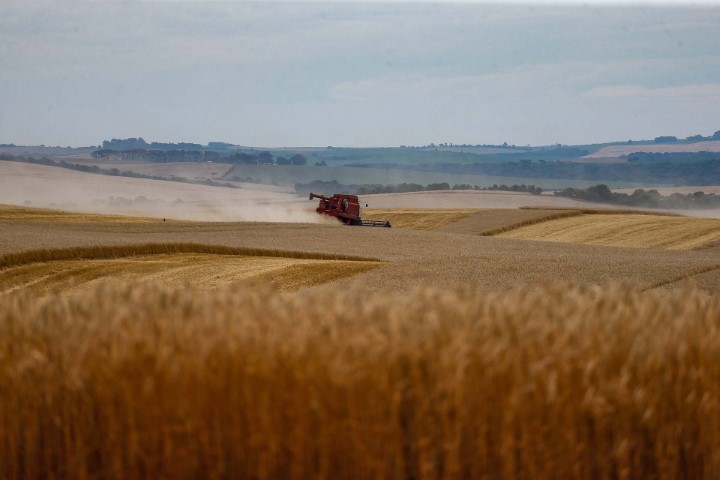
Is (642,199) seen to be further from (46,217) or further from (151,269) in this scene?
(151,269)

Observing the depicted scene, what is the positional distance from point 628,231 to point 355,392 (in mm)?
33173

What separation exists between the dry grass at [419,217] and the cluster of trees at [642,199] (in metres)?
34.1

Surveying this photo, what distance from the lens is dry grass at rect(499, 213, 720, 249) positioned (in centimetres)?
3253

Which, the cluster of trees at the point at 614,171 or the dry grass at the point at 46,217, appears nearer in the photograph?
the dry grass at the point at 46,217

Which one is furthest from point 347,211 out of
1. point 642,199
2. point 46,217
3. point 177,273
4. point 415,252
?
point 642,199

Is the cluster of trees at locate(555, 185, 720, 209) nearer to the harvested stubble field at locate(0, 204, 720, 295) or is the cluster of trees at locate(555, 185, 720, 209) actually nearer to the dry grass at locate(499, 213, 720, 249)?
the dry grass at locate(499, 213, 720, 249)

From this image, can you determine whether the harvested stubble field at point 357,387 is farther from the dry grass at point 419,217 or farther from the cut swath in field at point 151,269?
the dry grass at point 419,217

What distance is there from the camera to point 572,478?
4391 millimetres

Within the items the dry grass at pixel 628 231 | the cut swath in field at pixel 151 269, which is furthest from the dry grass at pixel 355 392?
the dry grass at pixel 628 231

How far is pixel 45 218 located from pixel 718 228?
25411mm

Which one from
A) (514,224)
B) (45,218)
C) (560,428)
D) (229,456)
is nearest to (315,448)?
(229,456)

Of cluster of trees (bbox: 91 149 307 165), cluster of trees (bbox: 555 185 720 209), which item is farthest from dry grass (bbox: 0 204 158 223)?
cluster of trees (bbox: 91 149 307 165)

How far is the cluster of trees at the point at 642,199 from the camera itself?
81.6 m

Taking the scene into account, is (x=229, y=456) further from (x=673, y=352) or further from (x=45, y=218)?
(x=45, y=218)
